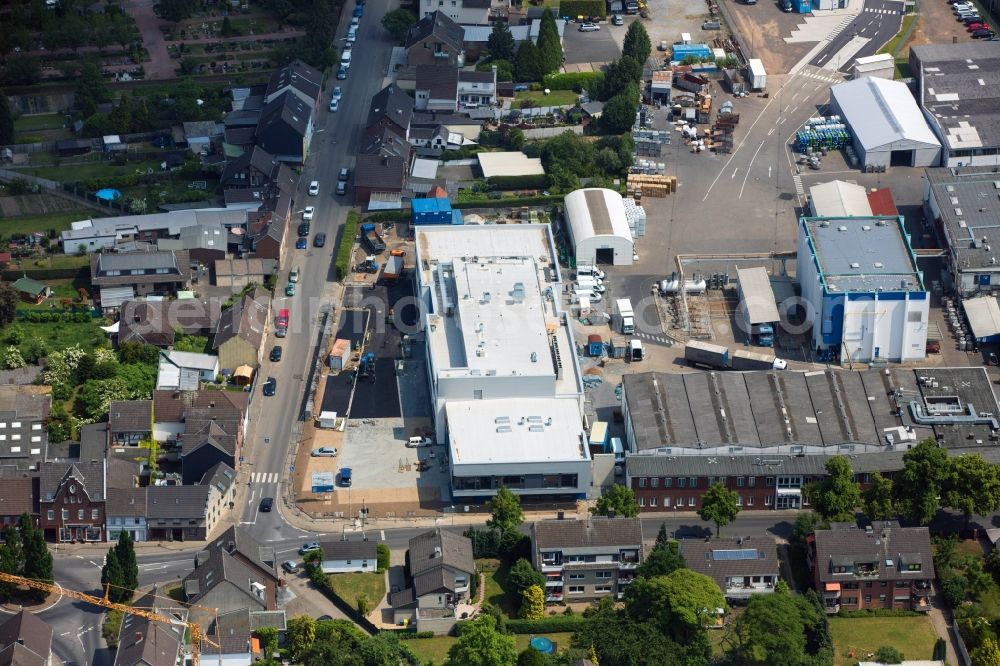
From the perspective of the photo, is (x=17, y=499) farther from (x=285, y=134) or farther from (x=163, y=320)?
(x=285, y=134)

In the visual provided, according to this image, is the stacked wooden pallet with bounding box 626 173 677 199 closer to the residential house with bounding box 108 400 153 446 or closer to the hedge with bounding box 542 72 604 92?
the hedge with bounding box 542 72 604 92

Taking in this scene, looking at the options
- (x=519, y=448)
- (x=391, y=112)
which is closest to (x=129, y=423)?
(x=519, y=448)

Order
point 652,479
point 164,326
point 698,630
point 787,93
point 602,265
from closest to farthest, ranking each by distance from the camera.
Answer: point 698,630
point 652,479
point 164,326
point 602,265
point 787,93

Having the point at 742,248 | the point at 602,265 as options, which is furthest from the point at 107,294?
the point at 742,248

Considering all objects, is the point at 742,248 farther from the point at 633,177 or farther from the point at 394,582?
the point at 394,582

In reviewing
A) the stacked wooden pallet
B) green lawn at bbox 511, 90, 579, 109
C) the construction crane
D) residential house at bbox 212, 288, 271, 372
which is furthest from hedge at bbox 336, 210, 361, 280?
the construction crane

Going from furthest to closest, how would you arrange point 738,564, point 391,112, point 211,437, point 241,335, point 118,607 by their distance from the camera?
point 391,112 < point 241,335 < point 211,437 < point 738,564 < point 118,607
